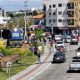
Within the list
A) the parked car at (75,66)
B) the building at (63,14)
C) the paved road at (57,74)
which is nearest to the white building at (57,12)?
the building at (63,14)

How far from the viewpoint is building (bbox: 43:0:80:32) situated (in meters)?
134

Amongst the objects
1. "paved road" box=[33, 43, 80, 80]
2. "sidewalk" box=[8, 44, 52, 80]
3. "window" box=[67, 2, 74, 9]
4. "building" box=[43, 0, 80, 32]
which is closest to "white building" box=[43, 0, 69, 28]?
"building" box=[43, 0, 80, 32]

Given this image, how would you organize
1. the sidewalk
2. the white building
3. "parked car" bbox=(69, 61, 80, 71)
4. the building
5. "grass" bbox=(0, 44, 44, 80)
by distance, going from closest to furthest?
the sidewalk → "grass" bbox=(0, 44, 44, 80) → "parked car" bbox=(69, 61, 80, 71) → the building → the white building

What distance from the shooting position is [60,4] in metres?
136

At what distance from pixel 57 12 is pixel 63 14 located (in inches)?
84.6

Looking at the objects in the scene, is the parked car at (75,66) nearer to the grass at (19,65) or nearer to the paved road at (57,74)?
the paved road at (57,74)

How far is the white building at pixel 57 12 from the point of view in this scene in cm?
13575

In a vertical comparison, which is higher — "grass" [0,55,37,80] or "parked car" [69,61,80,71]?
"parked car" [69,61,80,71]

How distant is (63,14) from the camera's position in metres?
136

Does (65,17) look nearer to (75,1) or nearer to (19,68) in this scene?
(75,1)

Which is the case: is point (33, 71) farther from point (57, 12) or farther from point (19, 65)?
point (57, 12)

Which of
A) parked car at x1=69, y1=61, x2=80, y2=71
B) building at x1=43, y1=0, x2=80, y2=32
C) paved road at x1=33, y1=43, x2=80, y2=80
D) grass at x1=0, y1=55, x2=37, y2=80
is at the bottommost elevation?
paved road at x1=33, y1=43, x2=80, y2=80

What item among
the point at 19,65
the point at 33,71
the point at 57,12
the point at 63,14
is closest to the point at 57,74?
the point at 33,71

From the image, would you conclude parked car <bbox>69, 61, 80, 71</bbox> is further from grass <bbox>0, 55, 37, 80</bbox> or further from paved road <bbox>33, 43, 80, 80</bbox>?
grass <bbox>0, 55, 37, 80</bbox>
